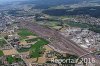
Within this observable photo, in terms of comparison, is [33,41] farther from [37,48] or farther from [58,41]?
[37,48]

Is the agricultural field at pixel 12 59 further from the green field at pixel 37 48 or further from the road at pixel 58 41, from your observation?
the road at pixel 58 41

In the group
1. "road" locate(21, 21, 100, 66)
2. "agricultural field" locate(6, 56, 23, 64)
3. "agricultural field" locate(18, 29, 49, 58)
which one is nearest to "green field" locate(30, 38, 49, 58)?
"agricultural field" locate(18, 29, 49, 58)

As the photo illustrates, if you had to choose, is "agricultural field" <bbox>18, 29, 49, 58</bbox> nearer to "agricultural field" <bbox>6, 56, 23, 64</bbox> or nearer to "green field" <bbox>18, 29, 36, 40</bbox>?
"green field" <bbox>18, 29, 36, 40</bbox>

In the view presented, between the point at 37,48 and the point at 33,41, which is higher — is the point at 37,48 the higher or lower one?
the higher one

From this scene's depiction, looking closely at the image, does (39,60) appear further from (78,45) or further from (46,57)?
(78,45)

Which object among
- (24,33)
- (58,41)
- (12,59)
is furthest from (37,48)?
(24,33)
